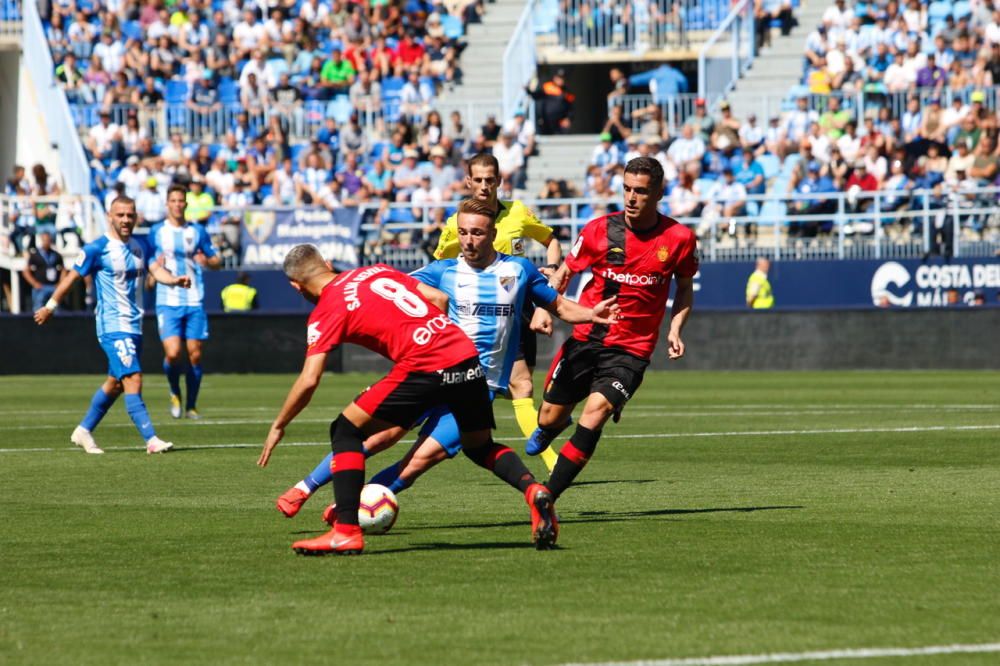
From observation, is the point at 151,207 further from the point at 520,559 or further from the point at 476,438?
Answer: the point at 520,559

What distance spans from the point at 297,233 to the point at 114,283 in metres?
16.7

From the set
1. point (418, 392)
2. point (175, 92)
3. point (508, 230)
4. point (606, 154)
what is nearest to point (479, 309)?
point (418, 392)

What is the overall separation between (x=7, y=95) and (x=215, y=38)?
6.42 metres

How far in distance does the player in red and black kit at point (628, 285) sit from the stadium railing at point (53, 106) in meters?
26.9

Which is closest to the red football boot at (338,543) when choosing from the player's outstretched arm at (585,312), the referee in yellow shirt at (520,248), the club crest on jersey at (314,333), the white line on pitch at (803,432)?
the club crest on jersey at (314,333)

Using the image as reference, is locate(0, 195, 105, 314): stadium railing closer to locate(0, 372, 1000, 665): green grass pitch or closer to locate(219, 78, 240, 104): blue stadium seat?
locate(219, 78, 240, 104): blue stadium seat

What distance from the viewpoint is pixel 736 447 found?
15.0 meters

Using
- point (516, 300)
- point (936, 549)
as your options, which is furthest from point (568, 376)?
point (936, 549)

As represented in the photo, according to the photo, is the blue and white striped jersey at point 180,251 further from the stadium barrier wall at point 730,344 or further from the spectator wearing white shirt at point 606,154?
the spectator wearing white shirt at point 606,154

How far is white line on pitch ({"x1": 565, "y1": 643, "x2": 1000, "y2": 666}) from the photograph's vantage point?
579 cm

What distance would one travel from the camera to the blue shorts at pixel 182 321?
19.1 meters

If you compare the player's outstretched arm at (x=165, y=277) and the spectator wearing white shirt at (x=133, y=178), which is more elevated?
the spectator wearing white shirt at (x=133, y=178)

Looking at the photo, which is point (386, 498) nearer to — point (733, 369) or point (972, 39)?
point (733, 369)

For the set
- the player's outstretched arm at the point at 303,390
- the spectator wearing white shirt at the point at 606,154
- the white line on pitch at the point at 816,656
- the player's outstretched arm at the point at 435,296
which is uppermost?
the spectator wearing white shirt at the point at 606,154
